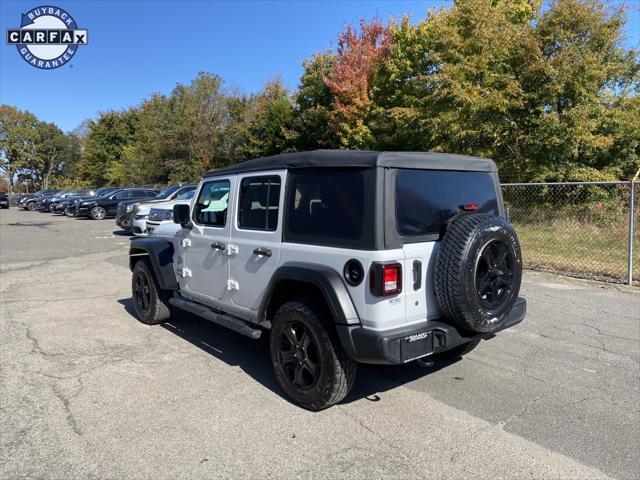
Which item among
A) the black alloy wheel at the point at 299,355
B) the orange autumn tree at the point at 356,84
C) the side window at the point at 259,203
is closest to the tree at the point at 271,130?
the orange autumn tree at the point at 356,84

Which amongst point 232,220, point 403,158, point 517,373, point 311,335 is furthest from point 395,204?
point 517,373

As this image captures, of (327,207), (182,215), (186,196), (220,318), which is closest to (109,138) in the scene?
(186,196)

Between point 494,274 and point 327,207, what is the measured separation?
1342mm

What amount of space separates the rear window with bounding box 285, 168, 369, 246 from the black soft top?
0.06 meters

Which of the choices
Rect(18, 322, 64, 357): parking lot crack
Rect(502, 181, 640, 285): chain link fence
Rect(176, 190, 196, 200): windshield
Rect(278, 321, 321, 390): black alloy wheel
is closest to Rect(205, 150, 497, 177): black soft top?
Rect(278, 321, 321, 390): black alloy wheel

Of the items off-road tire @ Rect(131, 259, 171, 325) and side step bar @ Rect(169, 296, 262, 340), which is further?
off-road tire @ Rect(131, 259, 171, 325)

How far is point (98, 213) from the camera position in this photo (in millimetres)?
25703

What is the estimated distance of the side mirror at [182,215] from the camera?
5.16 metres

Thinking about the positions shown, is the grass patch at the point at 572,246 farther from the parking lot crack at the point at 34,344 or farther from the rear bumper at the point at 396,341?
the parking lot crack at the point at 34,344

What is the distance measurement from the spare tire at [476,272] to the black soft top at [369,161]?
1.62ft

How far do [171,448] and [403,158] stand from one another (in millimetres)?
2525

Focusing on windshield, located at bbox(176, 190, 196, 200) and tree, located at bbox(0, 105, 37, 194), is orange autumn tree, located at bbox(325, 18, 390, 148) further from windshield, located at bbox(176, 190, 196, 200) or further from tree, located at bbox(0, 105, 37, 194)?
tree, located at bbox(0, 105, 37, 194)

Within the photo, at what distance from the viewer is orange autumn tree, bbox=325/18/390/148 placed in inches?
869

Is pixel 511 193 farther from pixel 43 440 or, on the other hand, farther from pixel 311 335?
pixel 43 440
